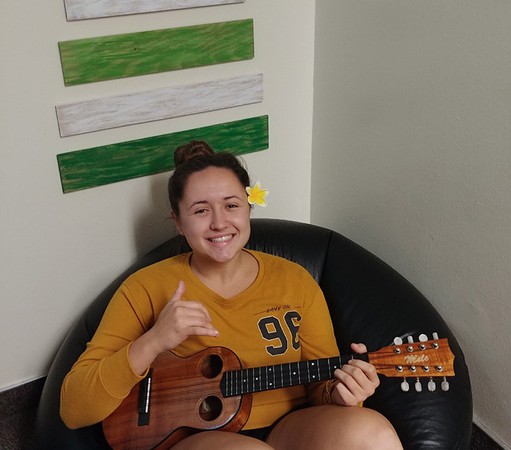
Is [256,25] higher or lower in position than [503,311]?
higher

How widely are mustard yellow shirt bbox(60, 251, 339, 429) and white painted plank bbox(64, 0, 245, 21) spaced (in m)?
0.71

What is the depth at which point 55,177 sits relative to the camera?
178cm

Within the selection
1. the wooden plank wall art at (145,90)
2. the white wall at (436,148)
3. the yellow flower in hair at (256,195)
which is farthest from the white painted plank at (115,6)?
the yellow flower in hair at (256,195)

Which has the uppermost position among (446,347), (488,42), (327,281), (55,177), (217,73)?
(488,42)

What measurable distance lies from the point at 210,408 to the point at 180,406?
7cm

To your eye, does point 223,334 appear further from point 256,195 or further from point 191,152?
point 191,152

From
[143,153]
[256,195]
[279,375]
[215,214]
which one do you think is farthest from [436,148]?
[143,153]

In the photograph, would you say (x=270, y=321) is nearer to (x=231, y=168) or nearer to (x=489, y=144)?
(x=231, y=168)

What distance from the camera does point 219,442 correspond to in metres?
1.31

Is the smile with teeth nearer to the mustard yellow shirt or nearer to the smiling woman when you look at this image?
the smiling woman

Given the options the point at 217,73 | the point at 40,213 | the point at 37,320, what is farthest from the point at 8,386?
the point at 217,73

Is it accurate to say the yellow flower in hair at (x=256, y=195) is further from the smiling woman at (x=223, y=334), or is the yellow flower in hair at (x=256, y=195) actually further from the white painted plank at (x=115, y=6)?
the white painted plank at (x=115, y=6)

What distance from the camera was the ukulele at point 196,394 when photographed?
4.47 feet

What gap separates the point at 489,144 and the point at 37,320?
1.43 m
